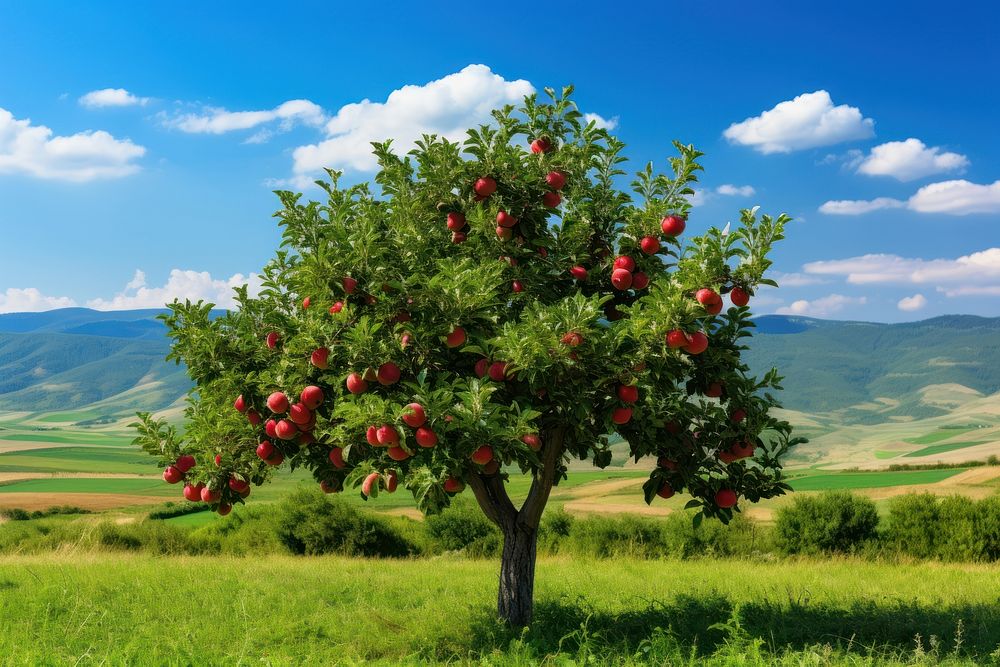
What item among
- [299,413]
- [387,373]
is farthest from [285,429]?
[387,373]

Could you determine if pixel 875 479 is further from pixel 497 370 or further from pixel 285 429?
pixel 285 429

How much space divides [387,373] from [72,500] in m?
42.0

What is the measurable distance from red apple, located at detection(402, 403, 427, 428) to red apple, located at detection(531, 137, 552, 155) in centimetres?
482

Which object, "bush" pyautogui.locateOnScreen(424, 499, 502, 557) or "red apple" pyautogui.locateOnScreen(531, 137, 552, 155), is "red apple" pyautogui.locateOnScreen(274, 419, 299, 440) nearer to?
"red apple" pyautogui.locateOnScreen(531, 137, 552, 155)

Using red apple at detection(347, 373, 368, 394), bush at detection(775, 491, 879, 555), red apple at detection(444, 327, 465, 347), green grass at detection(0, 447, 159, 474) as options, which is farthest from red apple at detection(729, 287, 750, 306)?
green grass at detection(0, 447, 159, 474)

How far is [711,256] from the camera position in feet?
27.7

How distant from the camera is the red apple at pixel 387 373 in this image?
28.3 feet

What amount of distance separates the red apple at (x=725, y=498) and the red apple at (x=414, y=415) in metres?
5.18

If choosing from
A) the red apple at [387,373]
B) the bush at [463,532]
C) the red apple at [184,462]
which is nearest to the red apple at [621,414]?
the red apple at [387,373]

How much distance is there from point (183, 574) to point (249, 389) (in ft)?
37.2

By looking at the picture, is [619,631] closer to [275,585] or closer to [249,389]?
[249,389]

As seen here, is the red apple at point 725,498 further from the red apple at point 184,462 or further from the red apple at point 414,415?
the red apple at point 184,462

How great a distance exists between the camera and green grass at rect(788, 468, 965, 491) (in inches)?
1652

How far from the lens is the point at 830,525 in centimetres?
2483
